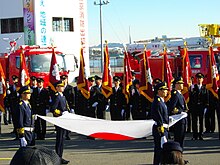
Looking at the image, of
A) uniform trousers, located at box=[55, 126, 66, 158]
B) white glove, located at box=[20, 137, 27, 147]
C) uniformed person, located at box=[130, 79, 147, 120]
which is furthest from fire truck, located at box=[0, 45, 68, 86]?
white glove, located at box=[20, 137, 27, 147]

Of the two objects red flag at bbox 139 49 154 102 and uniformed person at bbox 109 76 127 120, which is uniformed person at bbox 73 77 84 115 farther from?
red flag at bbox 139 49 154 102

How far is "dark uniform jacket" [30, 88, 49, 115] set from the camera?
43.6ft

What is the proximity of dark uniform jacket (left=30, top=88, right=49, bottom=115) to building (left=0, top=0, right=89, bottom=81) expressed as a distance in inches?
843

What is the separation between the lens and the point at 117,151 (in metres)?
10.6

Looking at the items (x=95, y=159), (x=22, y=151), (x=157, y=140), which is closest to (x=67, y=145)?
(x=95, y=159)

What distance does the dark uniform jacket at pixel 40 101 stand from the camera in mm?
13281

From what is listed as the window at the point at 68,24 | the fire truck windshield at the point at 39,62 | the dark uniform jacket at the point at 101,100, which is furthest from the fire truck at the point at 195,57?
the window at the point at 68,24

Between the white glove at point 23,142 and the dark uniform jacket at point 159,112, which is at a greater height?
the dark uniform jacket at point 159,112

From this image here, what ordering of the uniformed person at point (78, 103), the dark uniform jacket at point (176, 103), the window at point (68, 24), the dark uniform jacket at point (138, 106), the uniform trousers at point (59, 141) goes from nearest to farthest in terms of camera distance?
the dark uniform jacket at point (176, 103)
the uniform trousers at point (59, 141)
the dark uniform jacket at point (138, 106)
the uniformed person at point (78, 103)
the window at point (68, 24)

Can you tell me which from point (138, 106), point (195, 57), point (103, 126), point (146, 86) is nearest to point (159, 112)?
point (103, 126)

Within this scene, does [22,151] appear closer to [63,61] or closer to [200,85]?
[200,85]

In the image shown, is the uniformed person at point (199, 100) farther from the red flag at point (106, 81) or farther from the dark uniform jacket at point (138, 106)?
the red flag at point (106, 81)

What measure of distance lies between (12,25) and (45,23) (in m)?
3.07

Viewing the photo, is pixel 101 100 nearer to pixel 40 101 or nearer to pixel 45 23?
pixel 40 101
